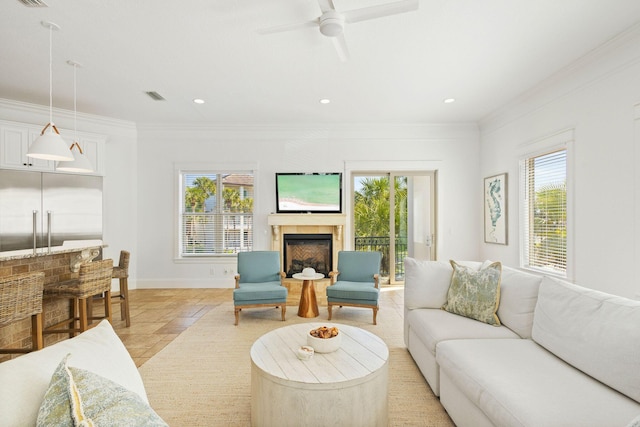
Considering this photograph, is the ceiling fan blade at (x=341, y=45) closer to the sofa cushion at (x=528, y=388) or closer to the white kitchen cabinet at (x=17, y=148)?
the sofa cushion at (x=528, y=388)

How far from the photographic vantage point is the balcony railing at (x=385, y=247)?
5973 mm

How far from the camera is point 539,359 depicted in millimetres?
1887

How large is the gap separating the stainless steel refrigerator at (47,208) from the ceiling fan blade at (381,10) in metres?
4.76

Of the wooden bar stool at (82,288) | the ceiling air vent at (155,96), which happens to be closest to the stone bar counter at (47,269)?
the wooden bar stool at (82,288)

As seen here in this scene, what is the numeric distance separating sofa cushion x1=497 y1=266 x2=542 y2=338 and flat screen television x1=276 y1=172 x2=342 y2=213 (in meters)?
3.51

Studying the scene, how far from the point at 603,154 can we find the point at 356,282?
3.01 metres

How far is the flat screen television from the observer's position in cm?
580

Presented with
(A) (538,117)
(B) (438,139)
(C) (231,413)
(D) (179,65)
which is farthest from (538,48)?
(C) (231,413)

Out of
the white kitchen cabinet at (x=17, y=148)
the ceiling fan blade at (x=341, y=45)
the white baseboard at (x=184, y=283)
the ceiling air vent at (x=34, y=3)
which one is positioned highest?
the ceiling air vent at (x=34, y=3)

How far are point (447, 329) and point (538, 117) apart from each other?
11.2ft

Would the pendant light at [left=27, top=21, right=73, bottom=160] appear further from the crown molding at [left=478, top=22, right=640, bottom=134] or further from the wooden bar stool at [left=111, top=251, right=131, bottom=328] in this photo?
the crown molding at [left=478, top=22, right=640, bottom=134]

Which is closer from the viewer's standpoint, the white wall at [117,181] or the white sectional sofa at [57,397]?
the white sectional sofa at [57,397]

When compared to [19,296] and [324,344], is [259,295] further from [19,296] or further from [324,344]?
[19,296]

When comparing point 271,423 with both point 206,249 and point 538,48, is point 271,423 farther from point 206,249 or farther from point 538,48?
point 206,249
